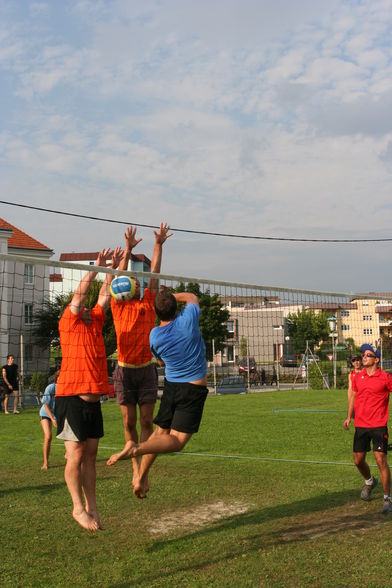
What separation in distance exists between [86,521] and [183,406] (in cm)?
149

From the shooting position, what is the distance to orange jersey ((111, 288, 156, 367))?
7.48 m

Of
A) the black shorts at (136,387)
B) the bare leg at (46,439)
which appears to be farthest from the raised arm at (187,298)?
the bare leg at (46,439)

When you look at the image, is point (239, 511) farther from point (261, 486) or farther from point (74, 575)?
point (74, 575)

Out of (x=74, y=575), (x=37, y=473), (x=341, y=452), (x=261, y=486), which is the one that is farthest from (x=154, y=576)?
(x=341, y=452)

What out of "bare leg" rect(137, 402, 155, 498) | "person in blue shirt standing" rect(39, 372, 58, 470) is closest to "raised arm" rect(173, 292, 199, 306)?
"bare leg" rect(137, 402, 155, 498)

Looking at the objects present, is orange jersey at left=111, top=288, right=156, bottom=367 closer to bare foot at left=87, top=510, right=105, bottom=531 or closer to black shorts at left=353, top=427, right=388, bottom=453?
bare foot at left=87, top=510, right=105, bottom=531

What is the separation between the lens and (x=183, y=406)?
664cm

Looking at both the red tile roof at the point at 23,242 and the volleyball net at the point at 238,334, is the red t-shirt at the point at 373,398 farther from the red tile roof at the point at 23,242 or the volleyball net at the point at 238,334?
the red tile roof at the point at 23,242

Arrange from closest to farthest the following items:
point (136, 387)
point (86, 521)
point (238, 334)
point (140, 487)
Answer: point (86, 521), point (140, 487), point (136, 387), point (238, 334)

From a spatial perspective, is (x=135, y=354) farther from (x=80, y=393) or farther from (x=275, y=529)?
(x=275, y=529)

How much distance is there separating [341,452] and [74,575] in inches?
326

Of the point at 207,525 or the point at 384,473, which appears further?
the point at 384,473

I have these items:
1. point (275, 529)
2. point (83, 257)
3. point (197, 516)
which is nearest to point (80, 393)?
point (197, 516)

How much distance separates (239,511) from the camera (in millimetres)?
8375
